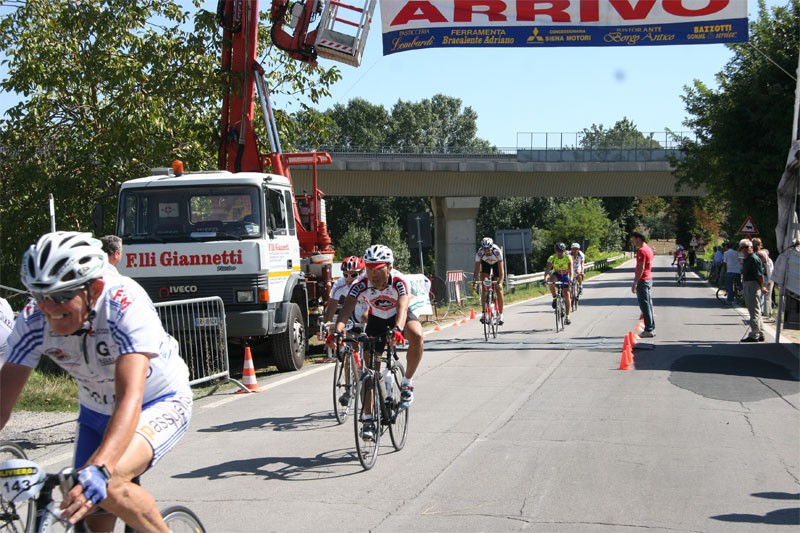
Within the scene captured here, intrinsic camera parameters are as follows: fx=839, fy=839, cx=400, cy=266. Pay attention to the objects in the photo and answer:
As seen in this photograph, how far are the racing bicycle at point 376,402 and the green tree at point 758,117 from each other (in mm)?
23453

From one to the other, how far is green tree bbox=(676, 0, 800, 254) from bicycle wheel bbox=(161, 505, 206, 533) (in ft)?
88.2

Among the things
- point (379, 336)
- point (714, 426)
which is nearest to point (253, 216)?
point (379, 336)

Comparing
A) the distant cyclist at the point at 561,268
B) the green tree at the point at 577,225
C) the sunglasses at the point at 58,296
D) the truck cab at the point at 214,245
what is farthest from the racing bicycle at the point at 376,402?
the green tree at the point at 577,225

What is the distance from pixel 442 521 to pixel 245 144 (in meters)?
11.1

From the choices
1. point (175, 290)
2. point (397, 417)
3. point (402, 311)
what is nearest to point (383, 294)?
point (402, 311)

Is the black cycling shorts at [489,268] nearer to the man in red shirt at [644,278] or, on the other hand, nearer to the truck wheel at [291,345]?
the man in red shirt at [644,278]

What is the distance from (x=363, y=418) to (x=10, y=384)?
352 centimetres

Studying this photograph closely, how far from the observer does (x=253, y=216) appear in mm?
12188

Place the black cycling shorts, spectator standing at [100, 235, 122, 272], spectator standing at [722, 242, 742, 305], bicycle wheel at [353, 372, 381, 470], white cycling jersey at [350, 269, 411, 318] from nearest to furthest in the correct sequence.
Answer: bicycle wheel at [353, 372, 381, 470] → white cycling jersey at [350, 269, 411, 318] → spectator standing at [100, 235, 122, 272] → the black cycling shorts → spectator standing at [722, 242, 742, 305]

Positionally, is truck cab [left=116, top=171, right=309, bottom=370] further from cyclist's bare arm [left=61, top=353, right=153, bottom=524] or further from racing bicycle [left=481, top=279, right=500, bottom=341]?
cyclist's bare arm [left=61, top=353, right=153, bottom=524]

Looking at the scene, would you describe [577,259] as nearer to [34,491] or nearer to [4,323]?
[4,323]

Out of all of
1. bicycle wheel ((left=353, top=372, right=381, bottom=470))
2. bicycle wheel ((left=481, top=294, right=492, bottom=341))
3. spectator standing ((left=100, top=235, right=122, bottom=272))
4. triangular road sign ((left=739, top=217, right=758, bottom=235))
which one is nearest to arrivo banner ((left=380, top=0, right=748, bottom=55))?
bicycle wheel ((left=481, top=294, right=492, bottom=341))

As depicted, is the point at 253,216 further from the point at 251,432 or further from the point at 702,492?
the point at 702,492

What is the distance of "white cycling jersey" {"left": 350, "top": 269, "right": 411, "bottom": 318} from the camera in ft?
24.3
